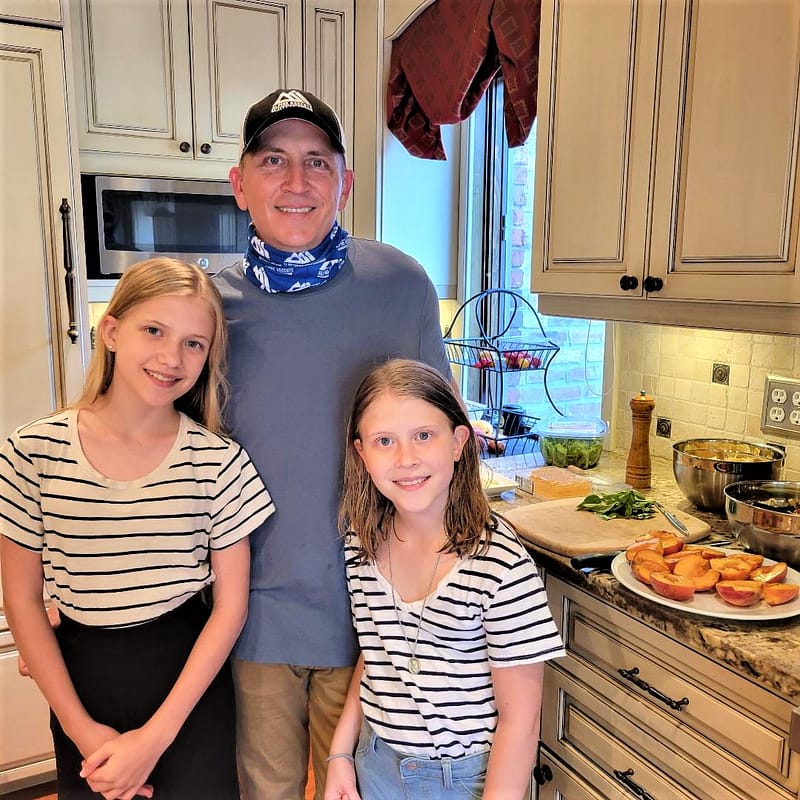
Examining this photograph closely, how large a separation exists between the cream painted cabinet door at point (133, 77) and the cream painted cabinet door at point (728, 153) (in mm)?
1595

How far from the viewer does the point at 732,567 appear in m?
1.30

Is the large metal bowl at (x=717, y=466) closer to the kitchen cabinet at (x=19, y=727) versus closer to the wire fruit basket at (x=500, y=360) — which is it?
the wire fruit basket at (x=500, y=360)

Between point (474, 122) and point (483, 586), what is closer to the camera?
point (483, 586)

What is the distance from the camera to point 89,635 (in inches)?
49.3

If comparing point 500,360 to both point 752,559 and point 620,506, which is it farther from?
point 752,559

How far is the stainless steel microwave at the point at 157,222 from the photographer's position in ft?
7.73

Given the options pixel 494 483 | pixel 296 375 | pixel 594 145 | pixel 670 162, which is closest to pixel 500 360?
pixel 494 483

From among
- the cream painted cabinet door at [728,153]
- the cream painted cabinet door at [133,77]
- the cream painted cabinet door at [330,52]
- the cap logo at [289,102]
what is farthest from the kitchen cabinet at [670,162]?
the cream painted cabinet door at [133,77]

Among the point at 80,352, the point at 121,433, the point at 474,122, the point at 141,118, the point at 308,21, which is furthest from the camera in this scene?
the point at 474,122

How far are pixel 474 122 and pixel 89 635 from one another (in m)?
2.39

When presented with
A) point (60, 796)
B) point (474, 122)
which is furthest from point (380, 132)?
point (60, 796)

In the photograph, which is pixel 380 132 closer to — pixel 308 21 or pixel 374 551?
pixel 308 21

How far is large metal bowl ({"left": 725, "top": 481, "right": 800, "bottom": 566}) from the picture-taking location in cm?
135

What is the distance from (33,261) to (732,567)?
6.17ft
